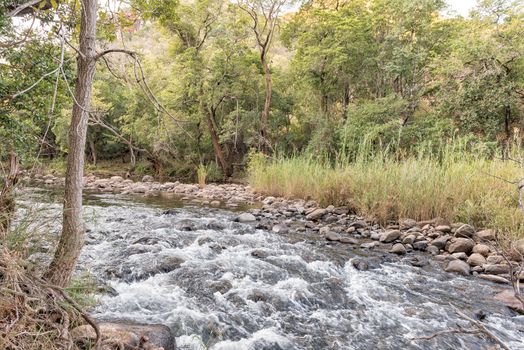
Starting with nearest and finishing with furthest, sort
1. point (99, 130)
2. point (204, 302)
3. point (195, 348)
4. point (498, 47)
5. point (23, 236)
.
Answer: point (23, 236) → point (195, 348) → point (204, 302) → point (498, 47) → point (99, 130)

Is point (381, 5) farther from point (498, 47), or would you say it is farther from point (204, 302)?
point (204, 302)

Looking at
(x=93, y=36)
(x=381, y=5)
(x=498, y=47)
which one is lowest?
(x=93, y=36)

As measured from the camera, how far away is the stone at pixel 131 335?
1819 mm

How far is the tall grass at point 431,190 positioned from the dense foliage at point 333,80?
1026mm

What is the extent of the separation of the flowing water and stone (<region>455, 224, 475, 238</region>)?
1031 mm

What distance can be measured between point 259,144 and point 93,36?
1220 cm

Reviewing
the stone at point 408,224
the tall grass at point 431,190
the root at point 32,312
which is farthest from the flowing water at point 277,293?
the tall grass at point 431,190

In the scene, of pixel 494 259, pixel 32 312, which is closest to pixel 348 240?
pixel 494 259

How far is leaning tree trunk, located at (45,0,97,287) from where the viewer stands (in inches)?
81.0

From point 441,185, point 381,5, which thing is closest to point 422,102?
point 381,5

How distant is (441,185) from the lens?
5.93 m

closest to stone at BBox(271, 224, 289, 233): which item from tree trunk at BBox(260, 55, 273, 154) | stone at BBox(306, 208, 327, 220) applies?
stone at BBox(306, 208, 327, 220)

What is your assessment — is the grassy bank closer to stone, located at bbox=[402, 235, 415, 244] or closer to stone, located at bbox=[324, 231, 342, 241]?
stone, located at bbox=[402, 235, 415, 244]

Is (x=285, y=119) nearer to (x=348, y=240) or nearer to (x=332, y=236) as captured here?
(x=332, y=236)
